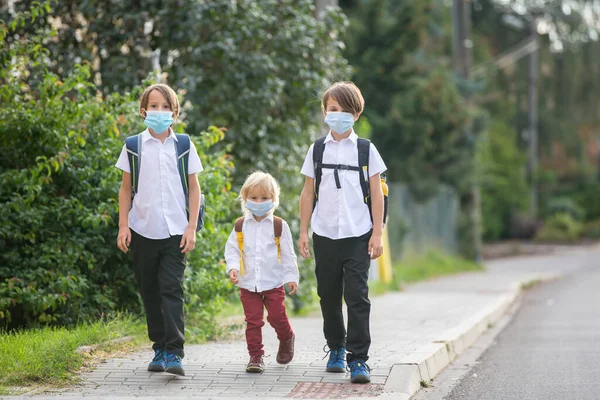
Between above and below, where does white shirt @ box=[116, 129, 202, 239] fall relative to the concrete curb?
above

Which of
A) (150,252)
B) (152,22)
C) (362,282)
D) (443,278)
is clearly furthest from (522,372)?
(443,278)

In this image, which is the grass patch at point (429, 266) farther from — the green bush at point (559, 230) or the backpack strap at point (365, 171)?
the green bush at point (559, 230)

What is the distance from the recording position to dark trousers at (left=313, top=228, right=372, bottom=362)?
6406 mm

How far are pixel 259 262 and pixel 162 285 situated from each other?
2.19 feet

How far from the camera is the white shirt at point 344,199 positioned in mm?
6457

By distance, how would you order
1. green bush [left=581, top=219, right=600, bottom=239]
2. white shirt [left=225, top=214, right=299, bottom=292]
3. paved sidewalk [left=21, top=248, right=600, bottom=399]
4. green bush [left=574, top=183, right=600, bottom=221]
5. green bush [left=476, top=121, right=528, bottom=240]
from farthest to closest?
green bush [left=574, top=183, right=600, bottom=221] → green bush [left=581, top=219, right=600, bottom=239] → green bush [left=476, top=121, right=528, bottom=240] → white shirt [left=225, top=214, right=299, bottom=292] → paved sidewalk [left=21, top=248, right=600, bottom=399]

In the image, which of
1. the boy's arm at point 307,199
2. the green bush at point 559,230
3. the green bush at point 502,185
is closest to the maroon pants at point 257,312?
the boy's arm at point 307,199

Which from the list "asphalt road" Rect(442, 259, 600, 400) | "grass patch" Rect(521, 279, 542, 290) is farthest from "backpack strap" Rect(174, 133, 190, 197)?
"grass patch" Rect(521, 279, 542, 290)

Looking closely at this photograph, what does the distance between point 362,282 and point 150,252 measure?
1.38m

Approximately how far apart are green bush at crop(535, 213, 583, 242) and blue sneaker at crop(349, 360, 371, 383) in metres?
34.3

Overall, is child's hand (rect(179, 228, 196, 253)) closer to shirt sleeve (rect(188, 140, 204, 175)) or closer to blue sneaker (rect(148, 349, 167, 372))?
shirt sleeve (rect(188, 140, 204, 175))

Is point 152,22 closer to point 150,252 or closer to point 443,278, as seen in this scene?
point 150,252

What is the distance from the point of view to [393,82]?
2278cm

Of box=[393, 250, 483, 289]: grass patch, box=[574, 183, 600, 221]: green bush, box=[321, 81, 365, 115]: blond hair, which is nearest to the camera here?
box=[321, 81, 365, 115]: blond hair
